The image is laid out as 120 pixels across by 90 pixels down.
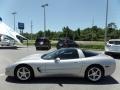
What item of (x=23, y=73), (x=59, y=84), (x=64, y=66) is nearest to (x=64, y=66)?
(x=64, y=66)

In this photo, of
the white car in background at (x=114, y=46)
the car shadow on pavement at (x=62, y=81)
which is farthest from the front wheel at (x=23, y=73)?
the white car in background at (x=114, y=46)

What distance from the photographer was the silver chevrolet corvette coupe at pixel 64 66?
32.2 feet

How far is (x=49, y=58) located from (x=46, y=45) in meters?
26.2

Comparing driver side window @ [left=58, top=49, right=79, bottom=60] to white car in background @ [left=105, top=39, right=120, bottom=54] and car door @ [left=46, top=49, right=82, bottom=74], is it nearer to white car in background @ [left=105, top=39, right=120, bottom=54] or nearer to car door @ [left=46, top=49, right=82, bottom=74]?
car door @ [left=46, top=49, right=82, bottom=74]

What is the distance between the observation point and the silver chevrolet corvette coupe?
9.80 metres

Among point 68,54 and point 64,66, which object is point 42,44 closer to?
point 68,54

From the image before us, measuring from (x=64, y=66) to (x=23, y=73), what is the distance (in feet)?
4.91

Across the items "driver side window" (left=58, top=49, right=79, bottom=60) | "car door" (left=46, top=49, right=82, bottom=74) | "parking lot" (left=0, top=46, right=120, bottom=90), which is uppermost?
"driver side window" (left=58, top=49, right=79, bottom=60)

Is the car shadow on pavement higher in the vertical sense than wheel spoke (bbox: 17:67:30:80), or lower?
lower

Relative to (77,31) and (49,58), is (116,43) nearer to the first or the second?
(49,58)

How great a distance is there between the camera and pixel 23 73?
9820mm

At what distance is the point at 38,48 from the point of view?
36188mm

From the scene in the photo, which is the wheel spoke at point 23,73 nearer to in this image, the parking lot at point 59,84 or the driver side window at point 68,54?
the parking lot at point 59,84

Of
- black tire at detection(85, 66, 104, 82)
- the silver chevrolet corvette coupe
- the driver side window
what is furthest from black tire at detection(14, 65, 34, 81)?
black tire at detection(85, 66, 104, 82)
